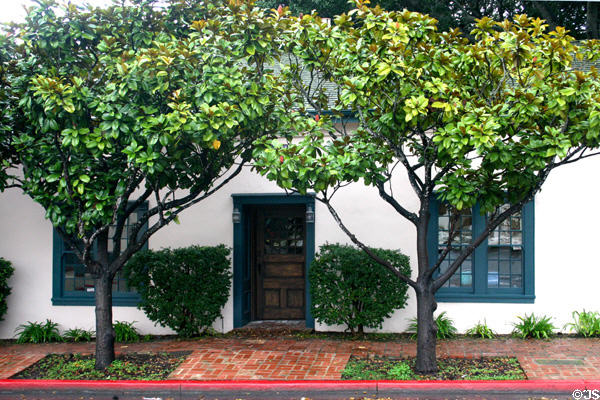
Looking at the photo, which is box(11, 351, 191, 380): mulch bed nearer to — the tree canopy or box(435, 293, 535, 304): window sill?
box(435, 293, 535, 304): window sill

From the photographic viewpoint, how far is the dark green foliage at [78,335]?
10.1m

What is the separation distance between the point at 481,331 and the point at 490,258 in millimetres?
1290

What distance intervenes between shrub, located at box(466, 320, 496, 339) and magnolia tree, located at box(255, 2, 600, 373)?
2.45 m

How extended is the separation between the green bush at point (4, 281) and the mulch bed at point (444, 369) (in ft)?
20.7

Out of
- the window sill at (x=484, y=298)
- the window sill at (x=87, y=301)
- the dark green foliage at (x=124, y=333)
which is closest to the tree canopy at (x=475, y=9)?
the window sill at (x=484, y=298)

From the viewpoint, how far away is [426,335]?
24.4 feet

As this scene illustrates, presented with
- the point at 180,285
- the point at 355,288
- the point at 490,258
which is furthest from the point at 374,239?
the point at 180,285

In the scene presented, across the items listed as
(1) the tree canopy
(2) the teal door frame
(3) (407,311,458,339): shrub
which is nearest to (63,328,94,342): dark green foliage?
(2) the teal door frame

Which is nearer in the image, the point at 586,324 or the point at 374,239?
the point at 586,324

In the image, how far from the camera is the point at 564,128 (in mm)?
6559

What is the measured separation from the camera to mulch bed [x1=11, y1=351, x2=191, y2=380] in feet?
25.3

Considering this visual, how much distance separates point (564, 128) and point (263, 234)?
19.8 feet

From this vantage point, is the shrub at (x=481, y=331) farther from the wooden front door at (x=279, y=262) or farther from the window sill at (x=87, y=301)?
the window sill at (x=87, y=301)

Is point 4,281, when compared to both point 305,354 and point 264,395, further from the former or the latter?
point 264,395
